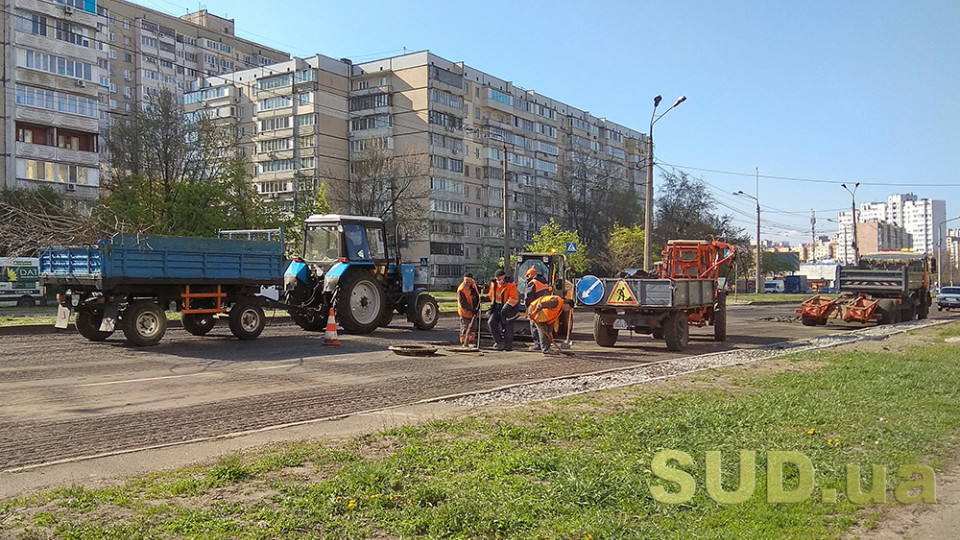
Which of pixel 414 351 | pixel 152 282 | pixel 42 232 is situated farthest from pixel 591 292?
pixel 42 232

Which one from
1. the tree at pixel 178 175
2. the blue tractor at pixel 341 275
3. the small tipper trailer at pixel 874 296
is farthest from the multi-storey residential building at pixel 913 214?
the blue tractor at pixel 341 275

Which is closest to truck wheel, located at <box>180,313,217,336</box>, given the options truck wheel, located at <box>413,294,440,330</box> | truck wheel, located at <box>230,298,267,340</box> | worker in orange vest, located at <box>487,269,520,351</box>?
truck wheel, located at <box>230,298,267,340</box>

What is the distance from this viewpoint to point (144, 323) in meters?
14.4

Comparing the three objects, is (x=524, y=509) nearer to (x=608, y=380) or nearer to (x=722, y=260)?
(x=608, y=380)

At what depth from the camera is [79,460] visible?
607 cm

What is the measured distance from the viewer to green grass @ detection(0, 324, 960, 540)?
4.38 m

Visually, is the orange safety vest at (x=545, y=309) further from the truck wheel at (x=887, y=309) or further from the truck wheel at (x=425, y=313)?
the truck wheel at (x=887, y=309)

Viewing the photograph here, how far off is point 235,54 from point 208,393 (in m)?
107

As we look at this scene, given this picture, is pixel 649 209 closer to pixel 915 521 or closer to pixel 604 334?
pixel 604 334

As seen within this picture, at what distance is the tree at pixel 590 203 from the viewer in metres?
78.3

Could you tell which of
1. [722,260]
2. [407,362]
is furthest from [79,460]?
[722,260]

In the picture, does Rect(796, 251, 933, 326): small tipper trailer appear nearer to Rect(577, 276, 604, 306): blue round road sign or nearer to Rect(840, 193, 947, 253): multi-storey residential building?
Rect(577, 276, 604, 306): blue round road sign

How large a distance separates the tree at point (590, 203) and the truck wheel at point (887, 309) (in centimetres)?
5148

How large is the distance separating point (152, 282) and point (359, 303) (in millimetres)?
4856
